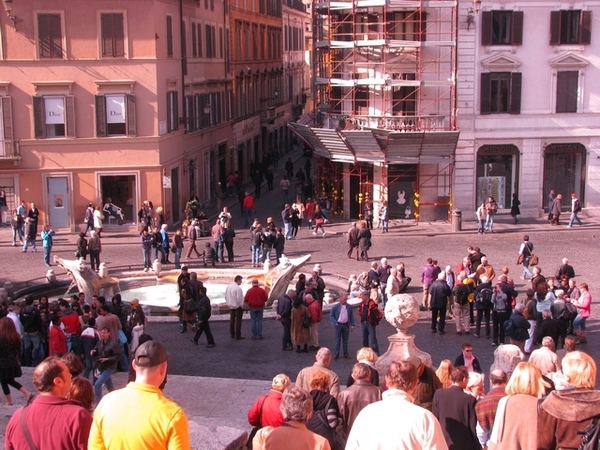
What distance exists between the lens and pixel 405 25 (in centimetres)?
3672

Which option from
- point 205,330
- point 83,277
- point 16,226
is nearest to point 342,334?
point 205,330

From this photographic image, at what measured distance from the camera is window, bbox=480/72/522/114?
122 feet

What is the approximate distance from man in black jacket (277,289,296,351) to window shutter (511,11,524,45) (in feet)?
67.3

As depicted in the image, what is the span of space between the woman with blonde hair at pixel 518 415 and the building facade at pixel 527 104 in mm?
29660

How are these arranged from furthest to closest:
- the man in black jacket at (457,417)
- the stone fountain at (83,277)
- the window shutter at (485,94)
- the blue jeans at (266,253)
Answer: the window shutter at (485,94) < the blue jeans at (266,253) < the stone fountain at (83,277) < the man in black jacket at (457,417)

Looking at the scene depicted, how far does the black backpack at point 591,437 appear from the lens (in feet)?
24.4

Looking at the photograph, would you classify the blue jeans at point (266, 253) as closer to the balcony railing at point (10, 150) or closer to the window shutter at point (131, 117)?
the window shutter at point (131, 117)

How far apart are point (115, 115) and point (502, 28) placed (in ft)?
49.1

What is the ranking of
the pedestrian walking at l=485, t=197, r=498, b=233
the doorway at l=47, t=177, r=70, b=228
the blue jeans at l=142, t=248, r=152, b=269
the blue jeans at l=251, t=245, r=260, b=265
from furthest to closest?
the doorway at l=47, t=177, r=70, b=228 → the pedestrian walking at l=485, t=197, r=498, b=233 → the blue jeans at l=251, t=245, r=260, b=265 → the blue jeans at l=142, t=248, r=152, b=269

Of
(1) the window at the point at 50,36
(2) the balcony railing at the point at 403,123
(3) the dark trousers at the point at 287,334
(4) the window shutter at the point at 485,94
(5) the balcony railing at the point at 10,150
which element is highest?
(1) the window at the point at 50,36

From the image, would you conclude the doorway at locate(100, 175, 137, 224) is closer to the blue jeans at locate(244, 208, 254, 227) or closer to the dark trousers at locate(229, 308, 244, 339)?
the blue jeans at locate(244, 208, 254, 227)

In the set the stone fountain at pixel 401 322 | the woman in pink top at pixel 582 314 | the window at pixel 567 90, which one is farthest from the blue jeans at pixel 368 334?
the window at pixel 567 90

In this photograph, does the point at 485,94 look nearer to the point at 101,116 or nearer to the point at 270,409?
the point at 101,116

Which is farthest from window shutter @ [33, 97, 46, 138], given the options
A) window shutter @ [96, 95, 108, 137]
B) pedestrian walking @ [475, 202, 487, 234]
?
pedestrian walking @ [475, 202, 487, 234]
